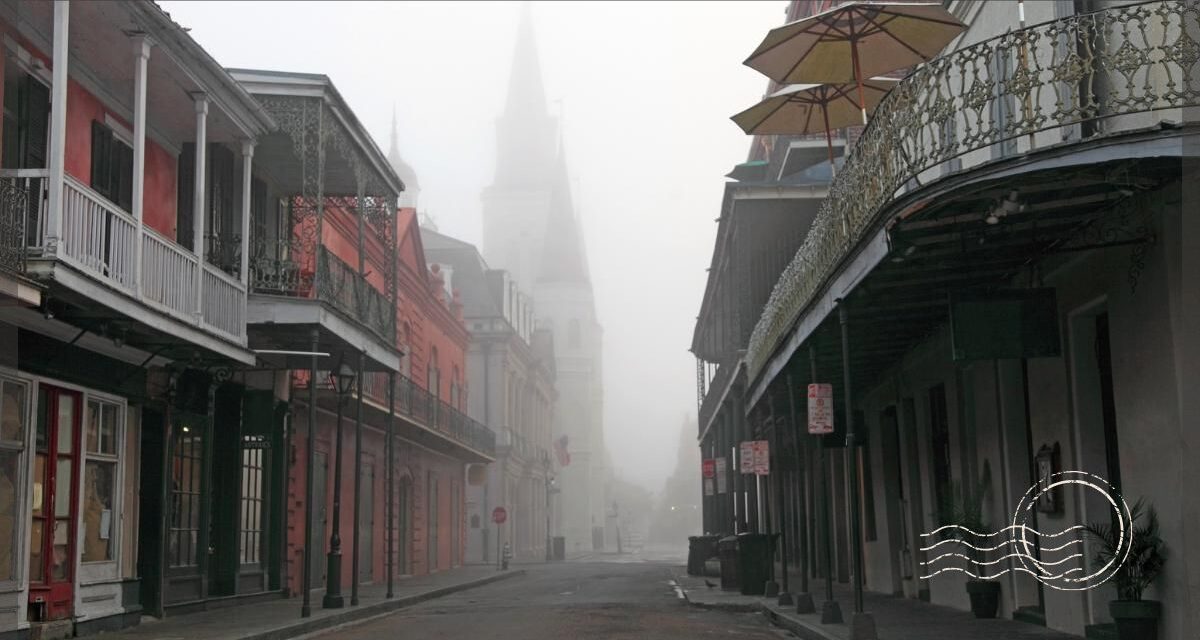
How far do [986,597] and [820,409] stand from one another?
276 centimetres

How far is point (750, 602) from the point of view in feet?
64.6

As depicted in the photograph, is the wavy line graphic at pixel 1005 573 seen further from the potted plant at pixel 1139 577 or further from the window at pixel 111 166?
the window at pixel 111 166

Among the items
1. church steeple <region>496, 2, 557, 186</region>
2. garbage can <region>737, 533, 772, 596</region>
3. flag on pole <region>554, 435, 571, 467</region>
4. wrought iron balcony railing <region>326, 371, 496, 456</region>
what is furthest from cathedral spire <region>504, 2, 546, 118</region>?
garbage can <region>737, 533, 772, 596</region>

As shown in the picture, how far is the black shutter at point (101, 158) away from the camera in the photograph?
14.9 m

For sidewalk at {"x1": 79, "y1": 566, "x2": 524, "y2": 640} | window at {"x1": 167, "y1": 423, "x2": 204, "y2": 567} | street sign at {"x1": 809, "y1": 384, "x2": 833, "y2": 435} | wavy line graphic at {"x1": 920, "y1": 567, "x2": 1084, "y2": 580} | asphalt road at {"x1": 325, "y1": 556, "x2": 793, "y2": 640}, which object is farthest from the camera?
window at {"x1": 167, "y1": 423, "x2": 204, "y2": 567}

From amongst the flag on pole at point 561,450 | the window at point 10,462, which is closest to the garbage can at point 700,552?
the window at point 10,462

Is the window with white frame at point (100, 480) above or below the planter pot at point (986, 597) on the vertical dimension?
above

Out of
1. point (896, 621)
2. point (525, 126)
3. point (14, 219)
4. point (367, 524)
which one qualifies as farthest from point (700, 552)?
point (525, 126)

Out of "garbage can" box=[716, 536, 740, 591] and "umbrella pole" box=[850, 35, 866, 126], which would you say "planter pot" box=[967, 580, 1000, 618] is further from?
"garbage can" box=[716, 536, 740, 591]

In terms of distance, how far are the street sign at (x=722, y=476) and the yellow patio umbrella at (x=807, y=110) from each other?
14.6m

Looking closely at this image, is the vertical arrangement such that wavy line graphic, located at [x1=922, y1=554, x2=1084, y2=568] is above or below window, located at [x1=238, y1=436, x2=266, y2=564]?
below

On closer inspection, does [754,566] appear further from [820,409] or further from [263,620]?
[263,620]

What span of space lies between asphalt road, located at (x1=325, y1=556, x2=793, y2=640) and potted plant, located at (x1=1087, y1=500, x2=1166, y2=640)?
4.80 m

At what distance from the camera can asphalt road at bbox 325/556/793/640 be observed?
14.6m
